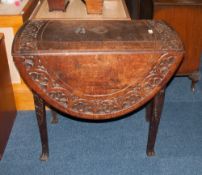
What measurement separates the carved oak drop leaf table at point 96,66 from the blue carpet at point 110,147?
47 centimetres

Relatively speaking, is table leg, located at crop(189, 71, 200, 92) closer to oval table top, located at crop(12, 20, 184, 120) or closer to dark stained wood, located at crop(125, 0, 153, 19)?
dark stained wood, located at crop(125, 0, 153, 19)

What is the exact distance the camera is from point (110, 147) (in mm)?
2139

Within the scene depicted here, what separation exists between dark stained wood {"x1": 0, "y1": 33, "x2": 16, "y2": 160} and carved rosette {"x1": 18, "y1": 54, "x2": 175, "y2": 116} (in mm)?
517

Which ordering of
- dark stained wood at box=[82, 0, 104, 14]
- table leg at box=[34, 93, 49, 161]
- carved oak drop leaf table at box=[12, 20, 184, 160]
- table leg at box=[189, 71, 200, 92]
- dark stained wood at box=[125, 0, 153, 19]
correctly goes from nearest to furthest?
1. carved oak drop leaf table at box=[12, 20, 184, 160]
2. table leg at box=[34, 93, 49, 161]
3. dark stained wood at box=[82, 0, 104, 14]
4. dark stained wood at box=[125, 0, 153, 19]
5. table leg at box=[189, 71, 200, 92]

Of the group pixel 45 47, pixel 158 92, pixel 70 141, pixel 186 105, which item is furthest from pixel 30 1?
pixel 186 105

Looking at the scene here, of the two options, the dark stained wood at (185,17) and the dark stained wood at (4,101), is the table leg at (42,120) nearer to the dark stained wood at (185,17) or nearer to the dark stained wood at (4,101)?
the dark stained wood at (4,101)

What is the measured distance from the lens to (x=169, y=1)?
2264 mm

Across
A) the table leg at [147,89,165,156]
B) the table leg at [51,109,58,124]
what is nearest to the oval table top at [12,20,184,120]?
the table leg at [147,89,165,156]

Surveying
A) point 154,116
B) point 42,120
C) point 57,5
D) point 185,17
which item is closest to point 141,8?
point 185,17

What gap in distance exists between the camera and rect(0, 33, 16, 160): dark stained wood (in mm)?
2035

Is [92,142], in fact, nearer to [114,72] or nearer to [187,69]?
[114,72]

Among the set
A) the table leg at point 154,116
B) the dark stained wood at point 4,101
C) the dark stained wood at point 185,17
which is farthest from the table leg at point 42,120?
the dark stained wood at point 185,17

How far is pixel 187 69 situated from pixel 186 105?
298mm

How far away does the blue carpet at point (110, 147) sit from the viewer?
197cm
